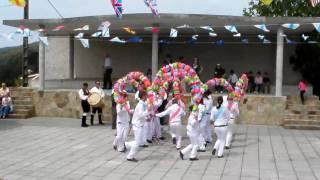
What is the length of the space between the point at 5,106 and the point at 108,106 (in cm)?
424

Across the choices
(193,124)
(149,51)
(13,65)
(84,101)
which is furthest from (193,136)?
(13,65)

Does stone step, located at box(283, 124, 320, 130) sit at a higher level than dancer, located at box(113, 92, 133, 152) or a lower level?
lower

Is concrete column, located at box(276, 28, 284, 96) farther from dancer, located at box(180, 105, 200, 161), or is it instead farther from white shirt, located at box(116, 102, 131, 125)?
white shirt, located at box(116, 102, 131, 125)

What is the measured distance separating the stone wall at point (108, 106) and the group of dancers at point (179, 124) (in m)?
5.15

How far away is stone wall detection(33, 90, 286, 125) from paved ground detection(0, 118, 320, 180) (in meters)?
2.17

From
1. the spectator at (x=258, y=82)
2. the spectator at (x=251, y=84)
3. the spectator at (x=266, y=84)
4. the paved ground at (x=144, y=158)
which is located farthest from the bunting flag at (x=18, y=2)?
the spectator at (x=266, y=84)

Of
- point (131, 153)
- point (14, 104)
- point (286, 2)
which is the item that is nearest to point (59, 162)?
point (131, 153)

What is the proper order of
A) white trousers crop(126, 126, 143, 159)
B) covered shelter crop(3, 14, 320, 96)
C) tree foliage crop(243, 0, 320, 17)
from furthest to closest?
1. tree foliage crop(243, 0, 320, 17)
2. covered shelter crop(3, 14, 320, 96)
3. white trousers crop(126, 126, 143, 159)

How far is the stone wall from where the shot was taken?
19906 mm

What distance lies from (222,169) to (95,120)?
984 centimetres

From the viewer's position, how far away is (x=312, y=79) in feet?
81.6

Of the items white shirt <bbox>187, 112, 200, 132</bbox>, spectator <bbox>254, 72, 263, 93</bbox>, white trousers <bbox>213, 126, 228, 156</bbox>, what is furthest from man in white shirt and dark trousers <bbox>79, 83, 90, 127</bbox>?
spectator <bbox>254, 72, 263, 93</bbox>

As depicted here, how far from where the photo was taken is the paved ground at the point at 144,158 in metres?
10.9

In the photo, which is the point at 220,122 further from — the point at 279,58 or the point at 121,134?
the point at 279,58
